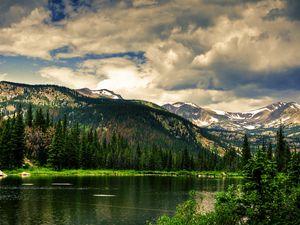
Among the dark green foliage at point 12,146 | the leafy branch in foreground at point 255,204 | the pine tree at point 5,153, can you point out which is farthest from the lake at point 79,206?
the dark green foliage at point 12,146

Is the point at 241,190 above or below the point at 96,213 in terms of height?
above

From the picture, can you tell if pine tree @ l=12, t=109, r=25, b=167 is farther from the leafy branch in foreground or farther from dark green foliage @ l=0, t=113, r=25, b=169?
the leafy branch in foreground

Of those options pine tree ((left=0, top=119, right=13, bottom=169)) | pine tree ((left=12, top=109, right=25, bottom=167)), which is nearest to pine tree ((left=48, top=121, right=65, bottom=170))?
pine tree ((left=12, top=109, right=25, bottom=167))

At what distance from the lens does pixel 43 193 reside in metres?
98.4

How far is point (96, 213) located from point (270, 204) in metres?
40.8

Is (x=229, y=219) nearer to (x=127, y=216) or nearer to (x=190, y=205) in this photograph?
(x=190, y=205)

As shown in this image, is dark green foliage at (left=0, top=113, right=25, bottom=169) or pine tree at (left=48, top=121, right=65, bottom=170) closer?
dark green foliage at (left=0, top=113, right=25, bottom=169)

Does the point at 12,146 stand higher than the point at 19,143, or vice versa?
the point at 19,143

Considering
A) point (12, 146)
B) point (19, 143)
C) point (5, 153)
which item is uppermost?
point (19, 143)

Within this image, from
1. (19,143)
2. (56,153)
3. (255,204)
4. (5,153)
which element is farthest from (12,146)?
(255,204)

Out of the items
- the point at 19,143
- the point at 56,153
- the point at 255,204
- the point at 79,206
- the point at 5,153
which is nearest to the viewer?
the point at 255,204

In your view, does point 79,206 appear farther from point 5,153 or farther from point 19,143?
point 19,143

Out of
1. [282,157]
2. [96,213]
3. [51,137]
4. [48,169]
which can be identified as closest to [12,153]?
[48,169]

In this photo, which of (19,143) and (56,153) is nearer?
(19,143)
